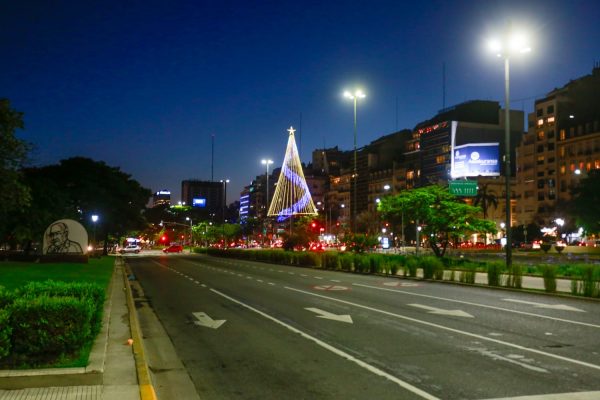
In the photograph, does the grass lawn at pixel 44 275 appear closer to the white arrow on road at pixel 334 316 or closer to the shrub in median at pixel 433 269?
the white arrow on road at pixel 334 316

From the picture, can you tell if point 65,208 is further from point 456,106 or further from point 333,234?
point 333,234

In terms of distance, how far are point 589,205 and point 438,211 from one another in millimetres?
39147

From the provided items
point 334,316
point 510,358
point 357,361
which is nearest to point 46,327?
point 357,361

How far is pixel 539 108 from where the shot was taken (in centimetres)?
12338

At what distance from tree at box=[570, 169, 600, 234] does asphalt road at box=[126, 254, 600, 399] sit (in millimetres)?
55118

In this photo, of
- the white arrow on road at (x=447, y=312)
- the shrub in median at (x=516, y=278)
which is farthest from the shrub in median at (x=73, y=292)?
the shrub in median at (x=516, y=278)

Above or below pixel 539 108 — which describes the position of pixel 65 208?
below

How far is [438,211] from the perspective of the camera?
39.5 meters

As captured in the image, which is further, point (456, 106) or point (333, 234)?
point (333, 234)

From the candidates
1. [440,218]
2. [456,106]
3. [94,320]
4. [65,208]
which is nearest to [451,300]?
[94,320]

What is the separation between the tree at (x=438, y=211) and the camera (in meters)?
38.7

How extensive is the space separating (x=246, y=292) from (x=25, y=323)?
1502 cm

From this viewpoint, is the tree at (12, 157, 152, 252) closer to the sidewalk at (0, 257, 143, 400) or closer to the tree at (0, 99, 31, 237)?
the tree at (0, 99, 31, 237)

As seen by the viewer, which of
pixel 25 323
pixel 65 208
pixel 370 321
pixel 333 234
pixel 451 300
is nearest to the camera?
pixel 25 323
